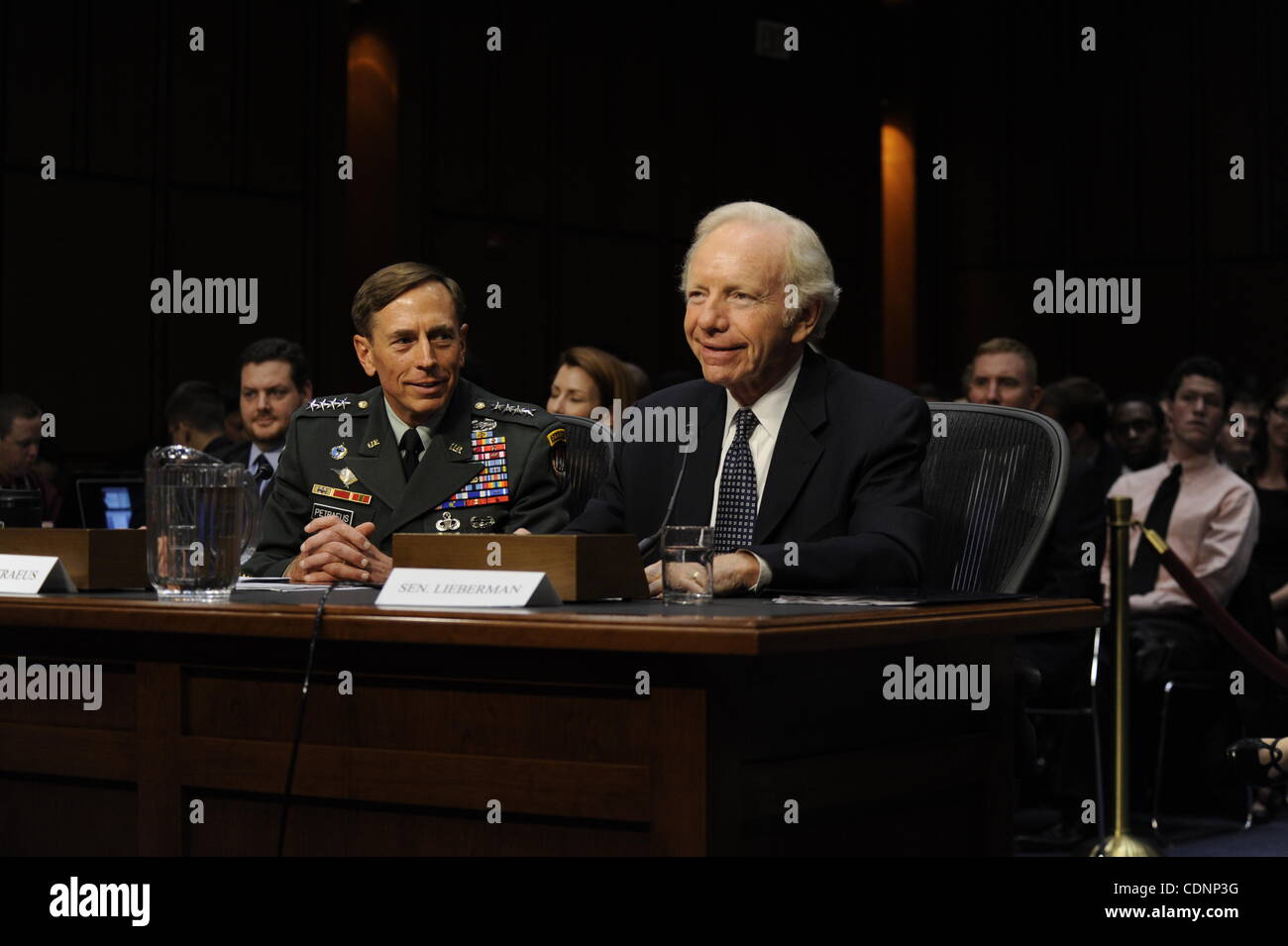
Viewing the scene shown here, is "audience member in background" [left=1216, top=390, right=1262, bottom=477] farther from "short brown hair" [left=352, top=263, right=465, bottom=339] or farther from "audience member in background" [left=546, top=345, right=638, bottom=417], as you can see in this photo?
"short brown hair" [left=352, top=263, right=465, bottom=339]

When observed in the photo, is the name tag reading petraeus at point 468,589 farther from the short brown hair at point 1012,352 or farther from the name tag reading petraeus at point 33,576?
the short brown hair at point 1012,352

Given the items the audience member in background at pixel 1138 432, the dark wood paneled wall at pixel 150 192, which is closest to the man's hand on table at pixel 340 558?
the dark wood paneled wall at pixel 150 192

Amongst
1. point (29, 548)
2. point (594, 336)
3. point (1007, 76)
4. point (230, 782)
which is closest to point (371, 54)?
point (594, 336)

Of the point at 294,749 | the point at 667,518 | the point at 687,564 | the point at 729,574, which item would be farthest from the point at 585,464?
the point at 294,749

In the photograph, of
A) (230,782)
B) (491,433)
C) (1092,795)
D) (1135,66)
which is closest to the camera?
(230,782)

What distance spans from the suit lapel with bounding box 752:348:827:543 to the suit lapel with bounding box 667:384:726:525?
22 mm

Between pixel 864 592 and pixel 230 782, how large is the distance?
2.81 feet

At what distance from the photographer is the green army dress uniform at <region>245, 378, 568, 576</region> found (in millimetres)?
3068

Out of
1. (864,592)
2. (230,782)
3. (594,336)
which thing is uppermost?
(594,336)

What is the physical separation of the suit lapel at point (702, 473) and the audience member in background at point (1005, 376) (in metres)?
2.58
